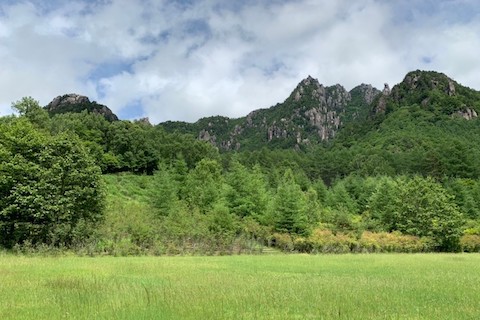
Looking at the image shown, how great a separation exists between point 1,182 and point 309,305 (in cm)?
3064

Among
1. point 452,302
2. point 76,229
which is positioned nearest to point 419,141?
point 76,229

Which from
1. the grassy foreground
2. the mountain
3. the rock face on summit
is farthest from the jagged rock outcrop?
the grassy foreground

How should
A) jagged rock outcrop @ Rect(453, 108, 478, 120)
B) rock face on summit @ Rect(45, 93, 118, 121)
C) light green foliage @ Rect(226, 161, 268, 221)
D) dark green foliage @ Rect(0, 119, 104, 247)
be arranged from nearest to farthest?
dark green foliage @ Rect(0, 119, 104, 247) → light green foliage @ Rect(226, 161, 268, 221) → jagged rock outcrop @ Rect(453, 108, 478, 120) → rock face on summit @ Rect(45, 93, 118, 121)

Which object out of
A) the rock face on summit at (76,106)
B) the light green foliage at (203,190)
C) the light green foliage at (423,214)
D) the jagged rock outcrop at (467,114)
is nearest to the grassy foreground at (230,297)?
the light green foliage at (203,190)

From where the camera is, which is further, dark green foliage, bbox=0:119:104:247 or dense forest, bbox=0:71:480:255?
dense forest, bbox=0:71:480:255

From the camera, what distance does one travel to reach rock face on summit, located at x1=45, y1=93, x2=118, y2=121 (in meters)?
173

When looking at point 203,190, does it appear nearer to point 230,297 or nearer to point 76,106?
point 230,297

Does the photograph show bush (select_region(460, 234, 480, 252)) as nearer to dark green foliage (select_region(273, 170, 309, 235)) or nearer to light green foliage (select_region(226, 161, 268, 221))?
dark green foliage (select_region(273, 170, 309, 235))

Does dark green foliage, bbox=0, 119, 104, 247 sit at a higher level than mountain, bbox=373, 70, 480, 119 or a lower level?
lower

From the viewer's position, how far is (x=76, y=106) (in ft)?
577

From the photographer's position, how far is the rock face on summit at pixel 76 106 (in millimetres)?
172712

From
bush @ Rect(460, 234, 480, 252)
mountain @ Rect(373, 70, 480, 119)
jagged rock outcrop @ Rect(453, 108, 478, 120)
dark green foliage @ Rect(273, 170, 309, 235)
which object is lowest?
bush @ Rect(460, 234, 480, 252)

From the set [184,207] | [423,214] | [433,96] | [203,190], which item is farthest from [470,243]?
[433,96]

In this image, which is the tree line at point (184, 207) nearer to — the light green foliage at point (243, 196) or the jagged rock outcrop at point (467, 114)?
the light green foliage at point (243, 196)
